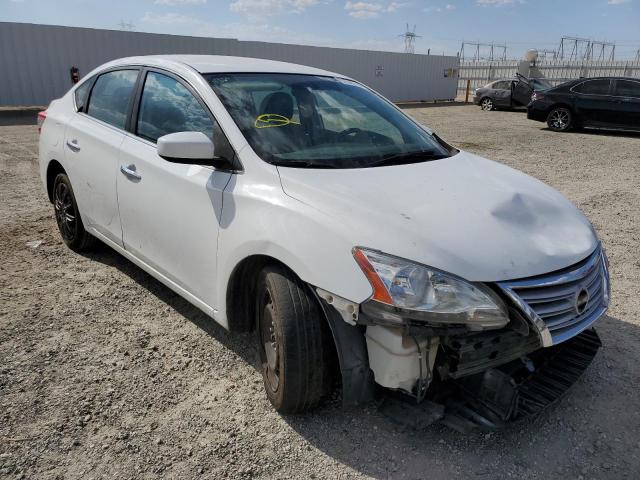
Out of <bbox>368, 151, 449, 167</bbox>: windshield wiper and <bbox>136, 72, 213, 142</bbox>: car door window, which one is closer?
<bbox>368, 151, 449, 167</bbox>: windshield wiper

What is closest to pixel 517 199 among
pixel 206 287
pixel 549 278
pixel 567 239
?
pixel 567 239

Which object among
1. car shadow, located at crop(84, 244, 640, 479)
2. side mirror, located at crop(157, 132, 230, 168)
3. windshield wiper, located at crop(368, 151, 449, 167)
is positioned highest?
side mirror, located at crop(157, 132, 230, 168)

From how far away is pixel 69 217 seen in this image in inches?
173

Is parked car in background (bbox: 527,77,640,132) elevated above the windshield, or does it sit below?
below

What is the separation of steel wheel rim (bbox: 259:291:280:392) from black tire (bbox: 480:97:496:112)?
2163 centimetres

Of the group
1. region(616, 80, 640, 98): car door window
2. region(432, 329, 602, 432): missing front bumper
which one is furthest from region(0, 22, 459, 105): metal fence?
region(432, 329, 602, 432): missing front bumper

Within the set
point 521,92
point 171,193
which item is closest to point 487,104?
point 521,92

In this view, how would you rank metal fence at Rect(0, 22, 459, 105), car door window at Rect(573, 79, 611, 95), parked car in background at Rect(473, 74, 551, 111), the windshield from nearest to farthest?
the windshield < car door window at Rect(573, 79, 611, 95) < metal fence at Rect(0, 22, 459, 105) < parked car in background at Rect(473, 74, 551, 111)

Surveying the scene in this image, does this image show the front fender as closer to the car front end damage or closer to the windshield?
the car front end damage

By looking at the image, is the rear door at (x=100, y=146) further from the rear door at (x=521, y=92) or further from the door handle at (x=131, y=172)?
the rear door at (x=521, y=92)

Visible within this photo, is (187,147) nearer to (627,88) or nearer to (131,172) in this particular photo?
(131,172)

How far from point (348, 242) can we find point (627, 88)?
14.3m

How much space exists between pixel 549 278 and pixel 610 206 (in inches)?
202

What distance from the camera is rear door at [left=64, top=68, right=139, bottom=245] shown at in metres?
3.55
